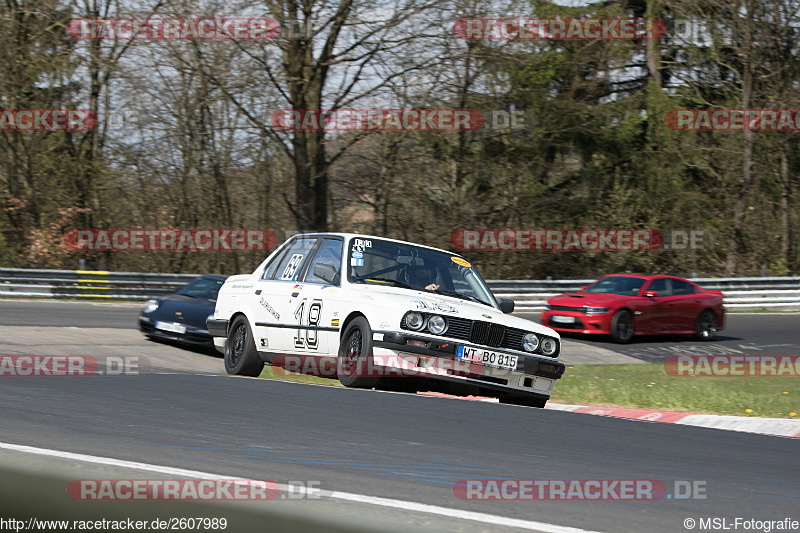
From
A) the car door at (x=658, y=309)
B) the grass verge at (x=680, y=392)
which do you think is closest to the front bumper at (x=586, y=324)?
the car door at (x=658, y=309)

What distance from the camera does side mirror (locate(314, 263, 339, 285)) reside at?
28.8 feet

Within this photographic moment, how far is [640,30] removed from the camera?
106 ft

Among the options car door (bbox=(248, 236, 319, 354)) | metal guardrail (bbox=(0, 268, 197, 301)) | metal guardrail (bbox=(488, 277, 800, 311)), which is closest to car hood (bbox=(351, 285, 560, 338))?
car door (bbox=(248, 236, 319, 354))

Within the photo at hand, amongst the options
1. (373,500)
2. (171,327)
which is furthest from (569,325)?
(373,500)

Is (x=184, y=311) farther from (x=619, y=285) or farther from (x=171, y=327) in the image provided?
(x=619, y=285)

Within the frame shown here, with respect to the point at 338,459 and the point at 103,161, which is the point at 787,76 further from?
the point at 338,459

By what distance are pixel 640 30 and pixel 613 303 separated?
17947mm

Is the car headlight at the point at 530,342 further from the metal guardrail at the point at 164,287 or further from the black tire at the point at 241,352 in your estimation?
the metal guardrail at the point at 164,287

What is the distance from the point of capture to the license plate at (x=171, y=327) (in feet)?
45.9

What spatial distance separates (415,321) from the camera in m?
7.77

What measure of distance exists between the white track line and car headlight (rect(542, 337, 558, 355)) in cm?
477

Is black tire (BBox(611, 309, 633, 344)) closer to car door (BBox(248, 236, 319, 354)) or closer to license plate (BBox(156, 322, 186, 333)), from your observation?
license plate (BBox(156, 322, 186, 333))

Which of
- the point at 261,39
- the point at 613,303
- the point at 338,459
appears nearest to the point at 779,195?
the point at 613,303

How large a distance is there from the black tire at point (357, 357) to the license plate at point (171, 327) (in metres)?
6.25
